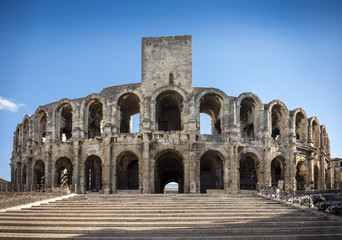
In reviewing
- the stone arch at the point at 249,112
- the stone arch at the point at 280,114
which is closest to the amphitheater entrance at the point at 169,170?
the stone arch at the point at 249,112

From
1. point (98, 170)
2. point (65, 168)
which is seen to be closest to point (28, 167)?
point (65, 168)

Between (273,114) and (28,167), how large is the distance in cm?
2466

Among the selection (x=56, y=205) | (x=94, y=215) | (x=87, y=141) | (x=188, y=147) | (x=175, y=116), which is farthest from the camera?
(x=175, y=116)

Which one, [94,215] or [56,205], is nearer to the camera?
[94,215]

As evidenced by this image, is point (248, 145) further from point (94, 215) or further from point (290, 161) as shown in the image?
point (94, 215)

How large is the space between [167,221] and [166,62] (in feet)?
57.1

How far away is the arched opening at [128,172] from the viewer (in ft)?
96.6

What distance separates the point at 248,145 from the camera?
86.3 ft

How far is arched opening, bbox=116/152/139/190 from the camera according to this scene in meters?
29.4

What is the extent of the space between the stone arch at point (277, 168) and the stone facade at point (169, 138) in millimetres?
101

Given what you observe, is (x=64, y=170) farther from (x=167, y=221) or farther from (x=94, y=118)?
(x=167, y=221)

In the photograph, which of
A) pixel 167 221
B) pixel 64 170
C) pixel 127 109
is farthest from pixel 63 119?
pixel 167 221

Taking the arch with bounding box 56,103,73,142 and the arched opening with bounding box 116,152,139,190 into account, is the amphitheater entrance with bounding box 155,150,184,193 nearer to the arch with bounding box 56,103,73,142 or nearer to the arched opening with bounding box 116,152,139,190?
the arched opening with bounding box 116,152,139,190

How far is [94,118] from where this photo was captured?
30.6 m
